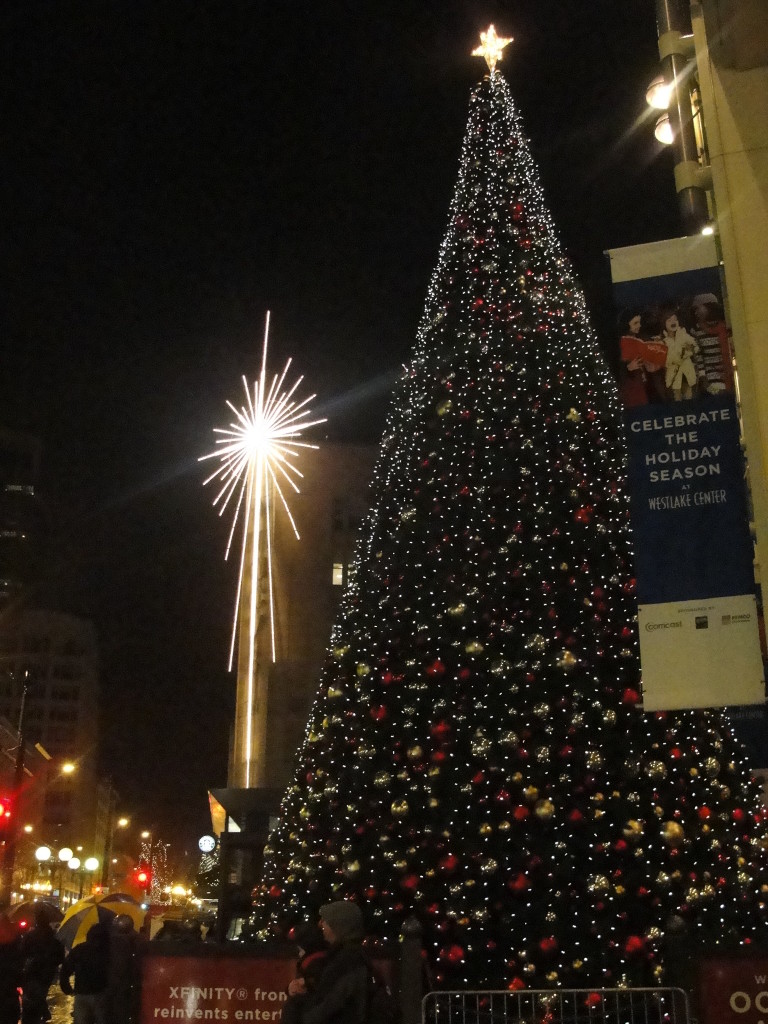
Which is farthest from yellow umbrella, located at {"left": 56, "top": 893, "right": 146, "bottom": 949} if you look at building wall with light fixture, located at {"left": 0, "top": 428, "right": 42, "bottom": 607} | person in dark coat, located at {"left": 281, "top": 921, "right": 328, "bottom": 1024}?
building wall with light fixture, located at {"left": 0, "top": 428, "right": 42, "bottom": 607}

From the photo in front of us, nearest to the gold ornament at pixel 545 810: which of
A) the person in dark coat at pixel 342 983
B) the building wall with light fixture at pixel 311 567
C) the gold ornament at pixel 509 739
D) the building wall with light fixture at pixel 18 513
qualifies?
the gold ornament at pixel 509 739

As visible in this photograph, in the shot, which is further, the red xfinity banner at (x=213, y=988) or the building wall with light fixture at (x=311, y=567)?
the building wall with light fixture at (x=311, y=567)

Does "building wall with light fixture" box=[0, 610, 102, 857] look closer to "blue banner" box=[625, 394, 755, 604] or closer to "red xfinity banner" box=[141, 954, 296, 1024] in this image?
"red xfinity banner" box=[141, 954, 296, 1024]

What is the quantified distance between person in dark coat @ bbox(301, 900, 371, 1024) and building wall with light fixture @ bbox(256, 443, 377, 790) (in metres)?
28.6

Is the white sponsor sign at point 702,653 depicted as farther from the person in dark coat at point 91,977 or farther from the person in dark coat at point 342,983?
the person in dark coat at point 91,977

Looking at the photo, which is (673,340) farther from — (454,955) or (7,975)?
(7,975)

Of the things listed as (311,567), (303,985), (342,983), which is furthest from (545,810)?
(311,567)

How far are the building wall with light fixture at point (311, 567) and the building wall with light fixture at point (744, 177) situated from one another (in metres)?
27.3

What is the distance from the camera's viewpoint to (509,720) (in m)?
11.3

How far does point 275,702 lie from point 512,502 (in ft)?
73.6

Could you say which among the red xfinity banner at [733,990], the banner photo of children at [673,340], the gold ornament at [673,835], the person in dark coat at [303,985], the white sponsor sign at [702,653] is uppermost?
the banner photo of children at [673,340]

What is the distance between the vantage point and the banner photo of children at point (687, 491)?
6.86 meters

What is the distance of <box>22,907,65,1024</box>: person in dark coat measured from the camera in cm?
1162

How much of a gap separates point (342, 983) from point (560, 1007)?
165 inches
